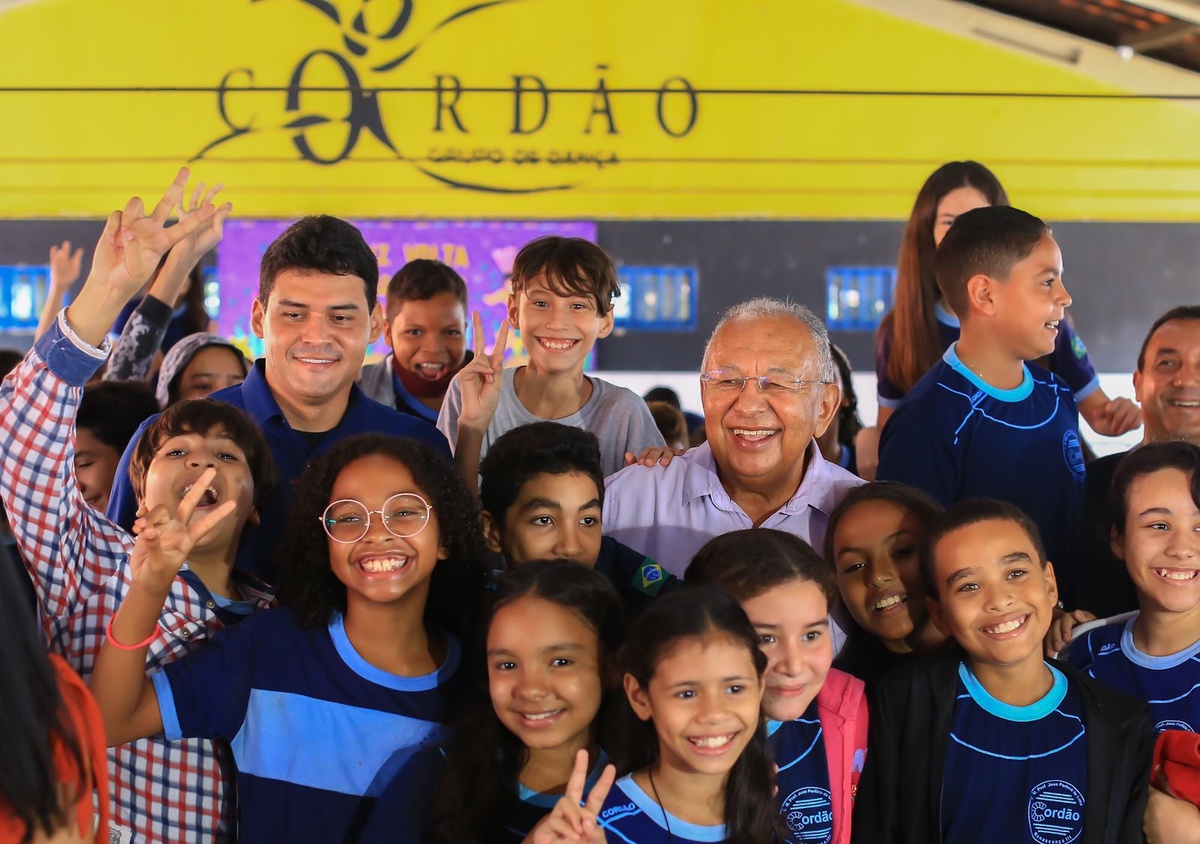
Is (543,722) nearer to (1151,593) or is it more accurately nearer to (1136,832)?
(1136,832)

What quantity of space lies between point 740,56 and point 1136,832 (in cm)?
439

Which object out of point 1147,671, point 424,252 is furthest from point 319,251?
point 424,252

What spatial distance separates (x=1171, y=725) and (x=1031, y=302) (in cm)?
104

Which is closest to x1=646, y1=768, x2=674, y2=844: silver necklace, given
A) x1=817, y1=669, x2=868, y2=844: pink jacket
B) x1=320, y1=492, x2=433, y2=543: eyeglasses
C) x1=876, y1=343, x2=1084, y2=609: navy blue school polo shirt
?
x1=817, y1=669, x2=868, y2=844: pink jacket

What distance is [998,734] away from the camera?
7.49ft

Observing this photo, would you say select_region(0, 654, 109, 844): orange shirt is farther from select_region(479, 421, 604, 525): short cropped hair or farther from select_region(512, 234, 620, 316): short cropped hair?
select_region(512, 234, 620, 316): short cropped hair

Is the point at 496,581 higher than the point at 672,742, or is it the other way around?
the point at 496,581

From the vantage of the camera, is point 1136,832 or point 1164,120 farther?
point 1164,120

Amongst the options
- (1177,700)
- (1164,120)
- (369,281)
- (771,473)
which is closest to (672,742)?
(771,473)

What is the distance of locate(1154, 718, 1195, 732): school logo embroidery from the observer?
2414 mm

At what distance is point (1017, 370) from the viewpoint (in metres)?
3.00

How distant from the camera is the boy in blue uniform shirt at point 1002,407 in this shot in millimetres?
2895

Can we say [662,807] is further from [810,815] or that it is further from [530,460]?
[530,460]

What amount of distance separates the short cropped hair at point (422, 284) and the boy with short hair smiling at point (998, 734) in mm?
2215
